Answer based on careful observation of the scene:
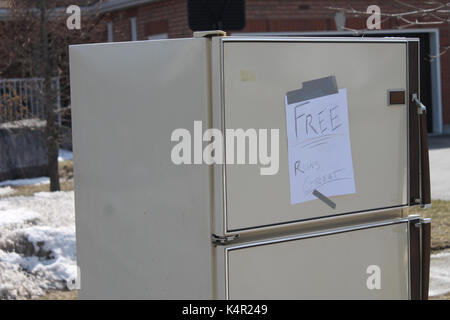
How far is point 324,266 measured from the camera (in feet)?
11.2

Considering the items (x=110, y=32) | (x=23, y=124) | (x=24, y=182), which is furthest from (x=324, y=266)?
(x=110, y=32)

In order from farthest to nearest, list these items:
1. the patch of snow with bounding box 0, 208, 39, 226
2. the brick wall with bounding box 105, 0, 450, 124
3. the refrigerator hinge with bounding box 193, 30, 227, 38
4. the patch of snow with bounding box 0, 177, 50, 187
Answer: the brick wall with bounding box 105, 0, 450, 124
the patch of snow with bounding box 0, 177, 50, 187
the patch of snow with bounding box 0, 208, 39, 226
the refrigerator hinge with bounding box 193, 30, 227, 38

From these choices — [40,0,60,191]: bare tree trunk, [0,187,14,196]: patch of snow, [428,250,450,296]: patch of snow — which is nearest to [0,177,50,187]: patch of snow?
[0,187,14,196]: patch of snow

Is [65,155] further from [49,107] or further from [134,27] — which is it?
[49,107]

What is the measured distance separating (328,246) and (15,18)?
7.49m

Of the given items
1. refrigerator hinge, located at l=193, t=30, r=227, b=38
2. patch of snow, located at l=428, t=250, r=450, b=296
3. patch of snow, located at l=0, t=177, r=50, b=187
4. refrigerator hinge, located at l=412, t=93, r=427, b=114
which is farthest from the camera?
patch of snow, located at l=0, t=177, r=50, b=187

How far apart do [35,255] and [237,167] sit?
368 cm

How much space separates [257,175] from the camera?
3.16 m

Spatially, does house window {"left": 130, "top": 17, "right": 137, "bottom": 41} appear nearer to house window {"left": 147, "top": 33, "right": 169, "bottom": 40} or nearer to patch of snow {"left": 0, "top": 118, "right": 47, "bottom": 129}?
house window {"left": 147, "top": 33, "right": 169, "bottom": 40}

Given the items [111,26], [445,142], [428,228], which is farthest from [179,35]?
[428,228]

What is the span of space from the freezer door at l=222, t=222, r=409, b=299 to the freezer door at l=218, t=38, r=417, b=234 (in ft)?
0.39

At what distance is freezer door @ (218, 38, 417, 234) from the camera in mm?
3100

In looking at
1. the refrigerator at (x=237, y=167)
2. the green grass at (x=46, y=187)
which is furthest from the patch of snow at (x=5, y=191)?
the refrigerator at (x=237, y=167)
